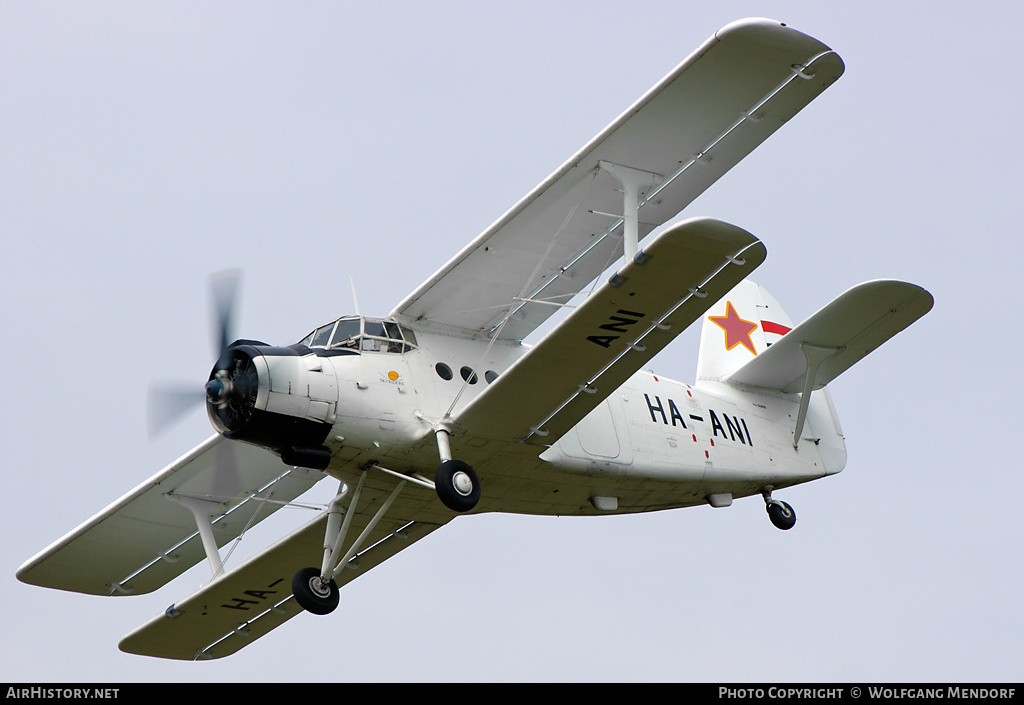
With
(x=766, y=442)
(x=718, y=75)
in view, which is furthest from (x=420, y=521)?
(x=718, y=75)

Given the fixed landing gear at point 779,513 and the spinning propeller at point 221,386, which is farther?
the fixed landing gear at point 779,513

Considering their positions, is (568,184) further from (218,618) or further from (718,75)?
(218,618)

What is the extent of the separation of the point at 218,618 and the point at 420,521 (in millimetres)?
2879

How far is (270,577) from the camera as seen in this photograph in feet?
53.2

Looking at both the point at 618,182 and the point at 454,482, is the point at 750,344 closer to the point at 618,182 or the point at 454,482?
the point at 618,182

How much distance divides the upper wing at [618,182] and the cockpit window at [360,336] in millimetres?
429

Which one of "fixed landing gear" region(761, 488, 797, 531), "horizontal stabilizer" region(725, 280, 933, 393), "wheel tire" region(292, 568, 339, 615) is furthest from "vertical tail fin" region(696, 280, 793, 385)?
"wheel tire" region(292, 568, 339, 615)

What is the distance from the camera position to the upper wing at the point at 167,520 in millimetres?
16234

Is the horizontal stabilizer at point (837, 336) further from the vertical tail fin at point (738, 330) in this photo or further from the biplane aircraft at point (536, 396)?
the vertical tail fin at point (738, 330)

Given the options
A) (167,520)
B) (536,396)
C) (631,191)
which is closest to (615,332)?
(536,396)

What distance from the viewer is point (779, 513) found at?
56.5 ft

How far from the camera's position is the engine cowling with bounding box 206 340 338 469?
43.6 feet

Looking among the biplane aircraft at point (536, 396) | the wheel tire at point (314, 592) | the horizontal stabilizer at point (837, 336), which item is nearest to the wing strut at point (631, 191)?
the biplane aircraft at point (536, 396)

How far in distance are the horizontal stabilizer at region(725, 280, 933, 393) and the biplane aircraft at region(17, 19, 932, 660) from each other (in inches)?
1.2
